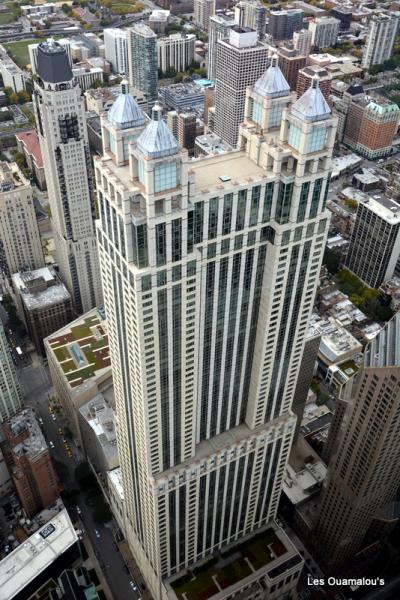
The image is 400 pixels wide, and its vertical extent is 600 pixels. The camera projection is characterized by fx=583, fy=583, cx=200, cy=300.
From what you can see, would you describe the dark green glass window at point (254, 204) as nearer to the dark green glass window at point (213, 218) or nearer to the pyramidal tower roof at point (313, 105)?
the dark green glass window at point (213, 218)

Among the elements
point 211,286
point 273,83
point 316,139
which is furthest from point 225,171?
point 211,286

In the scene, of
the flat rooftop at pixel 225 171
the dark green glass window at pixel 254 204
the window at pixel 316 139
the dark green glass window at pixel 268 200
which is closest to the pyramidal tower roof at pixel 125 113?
the flat rooftop at pixel 225 171

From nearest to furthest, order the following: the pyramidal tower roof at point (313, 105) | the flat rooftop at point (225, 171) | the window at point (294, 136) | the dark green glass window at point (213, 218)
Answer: the pyramidal tower roof at point (313, 105), the dark green glass window at point (213, 218), the window at point (294, 136), the flat rooftop at point (225, 171)

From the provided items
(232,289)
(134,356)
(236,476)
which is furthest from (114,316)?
(236,476)

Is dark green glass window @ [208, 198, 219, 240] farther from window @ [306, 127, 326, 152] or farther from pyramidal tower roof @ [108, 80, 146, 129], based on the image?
window @ [306, 127, 326, 152]

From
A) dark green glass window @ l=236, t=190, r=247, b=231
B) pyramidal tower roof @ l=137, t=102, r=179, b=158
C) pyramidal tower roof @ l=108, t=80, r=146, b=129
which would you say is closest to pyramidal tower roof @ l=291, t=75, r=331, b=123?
dark green glass window @ l=236, t=190, r=247, b=231

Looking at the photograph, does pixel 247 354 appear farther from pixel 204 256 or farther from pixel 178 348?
pixel 204 256

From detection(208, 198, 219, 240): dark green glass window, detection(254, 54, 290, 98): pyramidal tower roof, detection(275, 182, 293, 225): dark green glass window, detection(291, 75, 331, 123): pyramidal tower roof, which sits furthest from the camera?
detection(275, 182, 293, 225): dark green glass window
